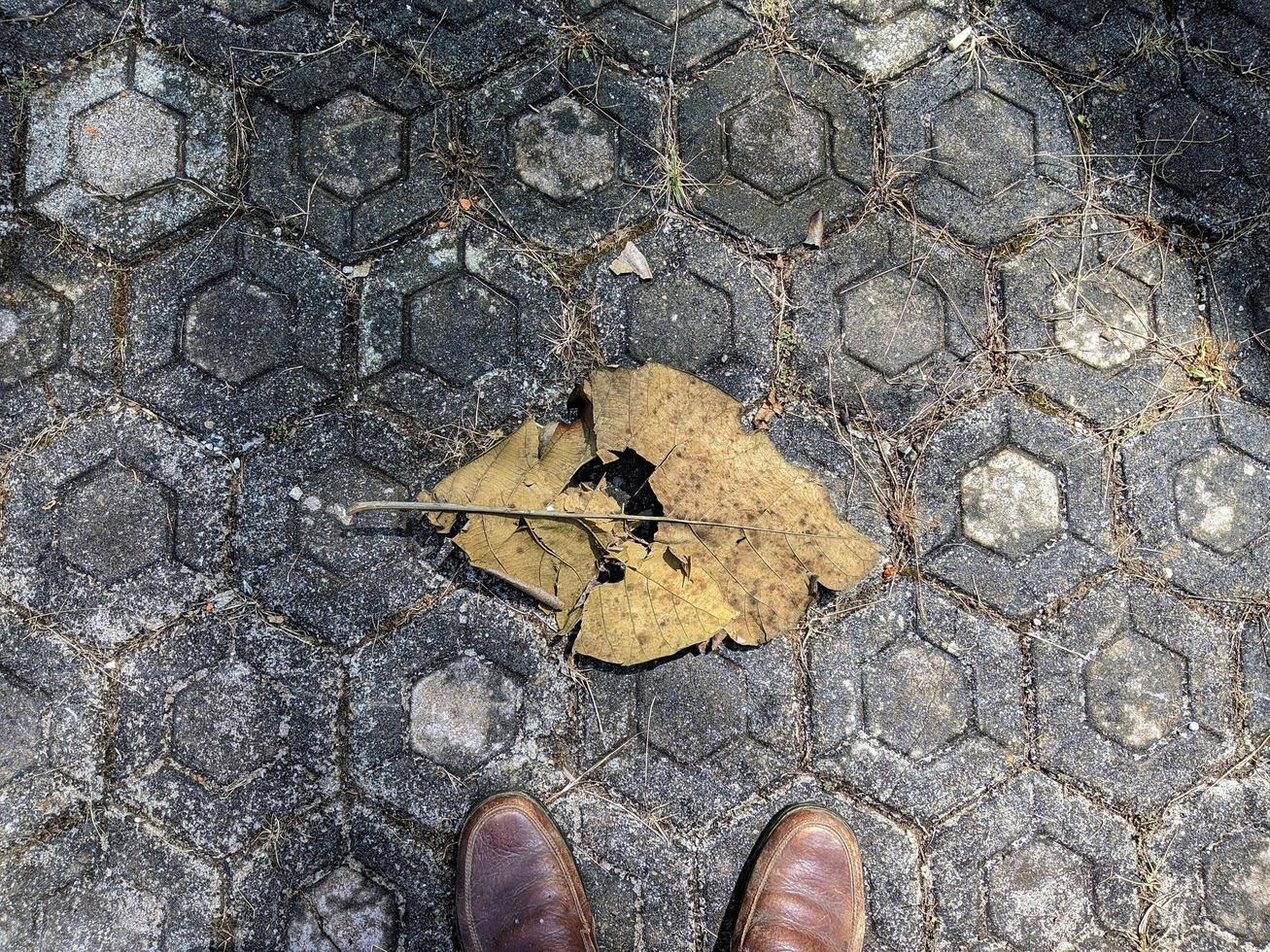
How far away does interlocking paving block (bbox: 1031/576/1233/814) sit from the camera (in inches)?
96.7

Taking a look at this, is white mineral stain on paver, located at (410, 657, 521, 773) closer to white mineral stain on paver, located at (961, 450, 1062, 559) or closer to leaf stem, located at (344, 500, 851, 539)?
leaf stem, located at (344, 500, 851, 539)

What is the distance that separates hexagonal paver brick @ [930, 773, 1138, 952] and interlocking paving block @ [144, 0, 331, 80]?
2850 millimetres

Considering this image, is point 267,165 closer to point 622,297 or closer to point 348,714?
point 622,297

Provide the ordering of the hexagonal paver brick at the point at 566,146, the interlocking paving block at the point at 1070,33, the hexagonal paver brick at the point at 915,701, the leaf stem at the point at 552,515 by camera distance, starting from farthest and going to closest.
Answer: the interlocking paving block at the point at 1070,33
the hexagonal paver brick at the point at 566,146
the hexagonal paver brick at the point at 915,701
the leaf stem at the point at 552,515

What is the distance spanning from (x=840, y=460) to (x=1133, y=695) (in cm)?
104

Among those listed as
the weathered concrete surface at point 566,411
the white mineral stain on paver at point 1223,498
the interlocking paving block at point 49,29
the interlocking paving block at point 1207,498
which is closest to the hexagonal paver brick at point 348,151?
the weathered concrete surface at point 566,411

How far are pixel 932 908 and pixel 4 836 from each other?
247cm

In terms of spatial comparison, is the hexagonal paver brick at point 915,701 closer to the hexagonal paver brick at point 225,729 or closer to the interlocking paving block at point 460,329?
the interlocking paving block at point 460,329

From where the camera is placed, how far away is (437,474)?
245 centimetres

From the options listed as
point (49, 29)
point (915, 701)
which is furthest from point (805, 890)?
point (49, 29)

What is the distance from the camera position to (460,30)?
2580 mm

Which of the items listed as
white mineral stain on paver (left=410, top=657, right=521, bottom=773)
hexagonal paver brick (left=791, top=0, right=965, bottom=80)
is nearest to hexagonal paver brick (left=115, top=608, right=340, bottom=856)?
white mineral stain on paver (left=410, top=657, right=521, bottom=773)

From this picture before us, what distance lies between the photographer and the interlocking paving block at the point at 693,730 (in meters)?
2.42

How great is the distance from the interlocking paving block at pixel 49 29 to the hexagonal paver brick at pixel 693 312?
1.58 meters
